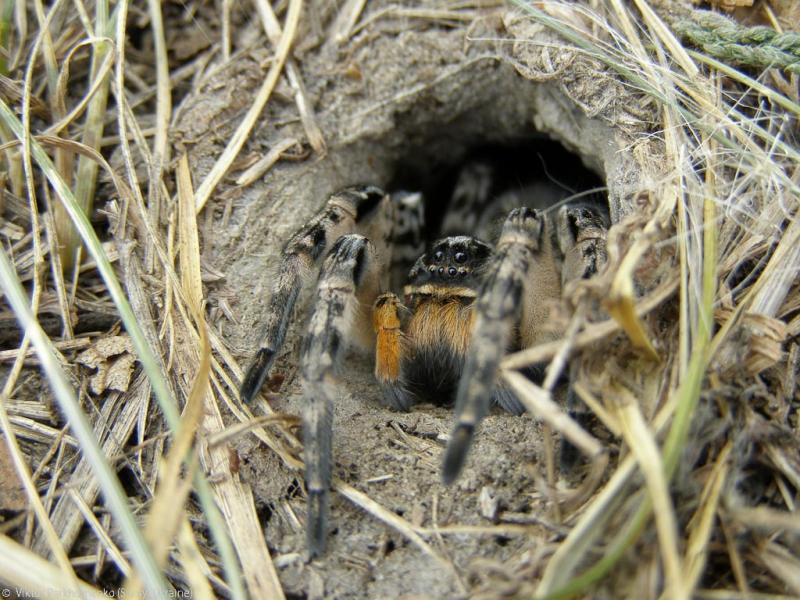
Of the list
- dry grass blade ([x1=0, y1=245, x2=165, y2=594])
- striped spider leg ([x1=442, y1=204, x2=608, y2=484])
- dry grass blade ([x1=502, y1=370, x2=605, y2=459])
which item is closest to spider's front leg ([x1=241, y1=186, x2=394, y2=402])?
dry grass blade ([x1=0, y1=245, x2=165, y2=594])

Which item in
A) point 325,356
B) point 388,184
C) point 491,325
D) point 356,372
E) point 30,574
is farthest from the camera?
point 388,184

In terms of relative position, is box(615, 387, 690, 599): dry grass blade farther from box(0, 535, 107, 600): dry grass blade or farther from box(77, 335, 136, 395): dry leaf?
box(77, 335, 136, 395): dry leaf

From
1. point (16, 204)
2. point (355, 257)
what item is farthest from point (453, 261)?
point (16, 204)

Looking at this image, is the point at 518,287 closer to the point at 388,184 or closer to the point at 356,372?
the point at 356,372

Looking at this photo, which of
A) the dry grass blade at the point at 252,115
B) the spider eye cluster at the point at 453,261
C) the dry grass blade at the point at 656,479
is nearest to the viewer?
the dry grass blade at the point at 656,479

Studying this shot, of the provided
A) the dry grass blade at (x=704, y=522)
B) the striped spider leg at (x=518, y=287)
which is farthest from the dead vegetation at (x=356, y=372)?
the striped spider leg at (x=518, y=287)

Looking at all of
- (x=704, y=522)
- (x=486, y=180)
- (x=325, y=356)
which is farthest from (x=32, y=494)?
(x=486, y=180)

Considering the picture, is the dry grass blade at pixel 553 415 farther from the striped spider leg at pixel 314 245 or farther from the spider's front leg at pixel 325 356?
the striped spider leg at pixel 314 245
